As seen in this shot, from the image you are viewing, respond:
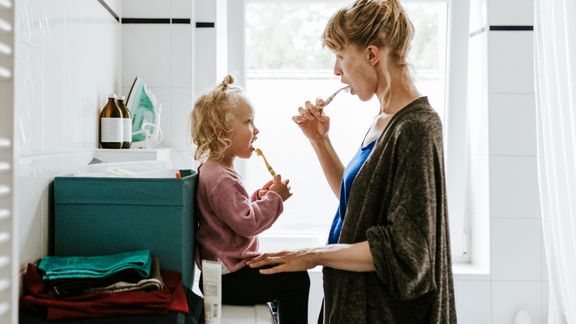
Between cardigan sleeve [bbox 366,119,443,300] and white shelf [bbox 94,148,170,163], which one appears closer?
cardigan sleeve [bbox 366,119,443,300]

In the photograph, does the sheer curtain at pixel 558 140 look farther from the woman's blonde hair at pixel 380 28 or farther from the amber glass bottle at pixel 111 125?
the amber glass bottle at pixel 111 125

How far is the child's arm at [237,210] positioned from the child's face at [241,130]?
0.12 meters

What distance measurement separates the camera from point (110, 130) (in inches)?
81.7

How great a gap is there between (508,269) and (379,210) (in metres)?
1.38

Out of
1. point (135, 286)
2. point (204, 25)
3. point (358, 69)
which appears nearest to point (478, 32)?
point (204, 25)

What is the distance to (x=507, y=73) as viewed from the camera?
2590mm

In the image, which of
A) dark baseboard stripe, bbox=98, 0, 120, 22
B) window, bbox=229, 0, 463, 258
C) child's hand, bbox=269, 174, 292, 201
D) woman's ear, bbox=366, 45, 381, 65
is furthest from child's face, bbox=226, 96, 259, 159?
window, bbox=229, 0, 463, 258

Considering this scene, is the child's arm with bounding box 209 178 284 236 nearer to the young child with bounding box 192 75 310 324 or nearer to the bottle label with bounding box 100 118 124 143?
the young child with bounding box 192 75 310 324

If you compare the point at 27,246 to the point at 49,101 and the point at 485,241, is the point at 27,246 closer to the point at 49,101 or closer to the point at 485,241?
the point at 49,101

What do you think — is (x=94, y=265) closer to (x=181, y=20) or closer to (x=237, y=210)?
(x=237, y=210)

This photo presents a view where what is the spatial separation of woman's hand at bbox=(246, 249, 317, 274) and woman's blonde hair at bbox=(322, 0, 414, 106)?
17.1 inches

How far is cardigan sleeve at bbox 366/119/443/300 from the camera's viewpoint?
1.38 metres

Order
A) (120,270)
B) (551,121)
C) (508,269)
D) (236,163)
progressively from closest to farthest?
(120,270) → (551,121) → (508,269) → (236,163)

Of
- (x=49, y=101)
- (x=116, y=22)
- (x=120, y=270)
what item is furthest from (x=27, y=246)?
(x=116, y=22)
